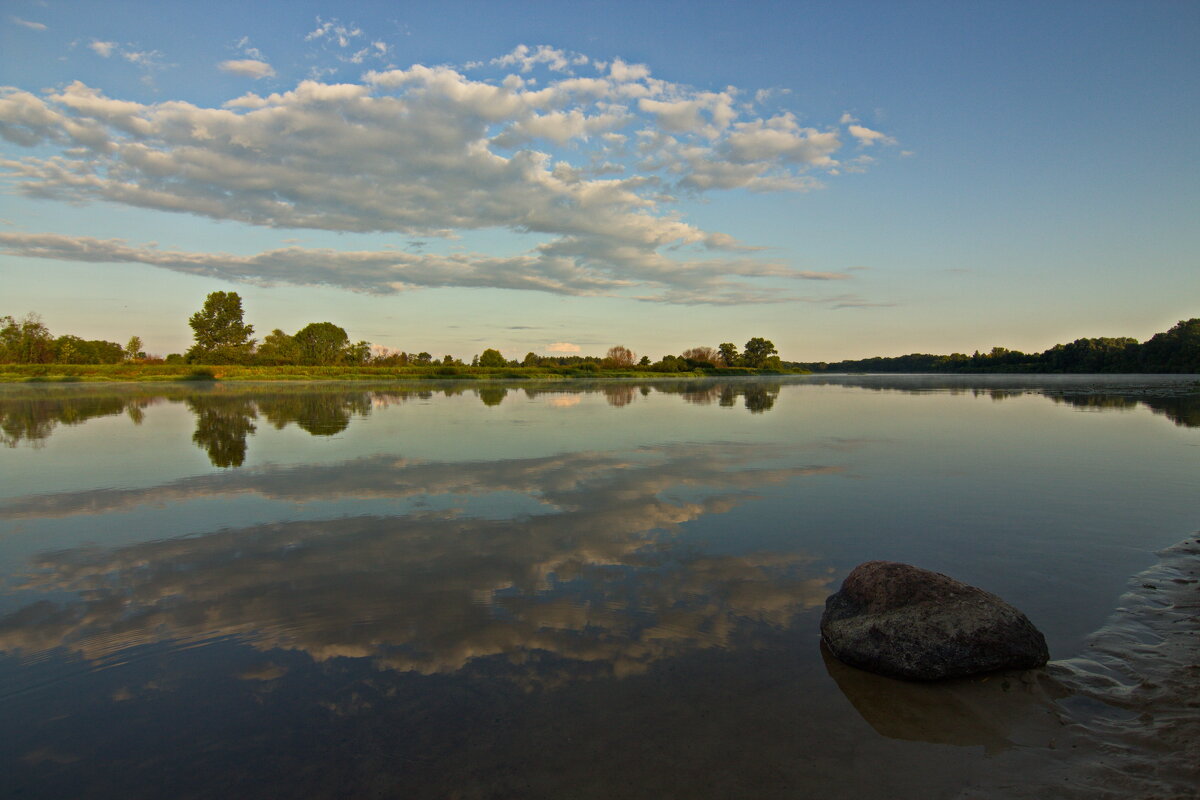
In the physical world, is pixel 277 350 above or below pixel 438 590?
above

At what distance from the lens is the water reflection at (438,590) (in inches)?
213

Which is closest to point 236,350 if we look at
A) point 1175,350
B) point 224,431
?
point 224,431

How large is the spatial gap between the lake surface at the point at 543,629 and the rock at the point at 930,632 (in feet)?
0.60

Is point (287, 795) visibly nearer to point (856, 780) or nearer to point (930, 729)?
point (856, 780)

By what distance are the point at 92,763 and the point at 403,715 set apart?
200 cm

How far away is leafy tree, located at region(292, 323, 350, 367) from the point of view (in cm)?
11556

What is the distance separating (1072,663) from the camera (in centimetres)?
505

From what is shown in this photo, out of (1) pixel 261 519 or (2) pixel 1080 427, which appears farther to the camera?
(2) pixel 1080 427

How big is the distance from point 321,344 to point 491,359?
35.1m

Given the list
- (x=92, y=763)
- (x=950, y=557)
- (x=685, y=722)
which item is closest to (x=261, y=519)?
(x=92, y=763)

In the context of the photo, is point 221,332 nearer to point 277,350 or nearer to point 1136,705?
point 277,350

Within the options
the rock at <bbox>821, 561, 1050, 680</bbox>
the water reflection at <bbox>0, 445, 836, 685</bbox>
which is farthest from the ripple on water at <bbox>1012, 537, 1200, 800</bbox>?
the water reflection at <bbox>0, 445, 836, 685</bbox>

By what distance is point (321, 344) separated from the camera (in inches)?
4678

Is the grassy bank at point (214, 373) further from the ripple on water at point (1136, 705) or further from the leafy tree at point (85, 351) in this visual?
the ripple on water at point (1136, 705)
